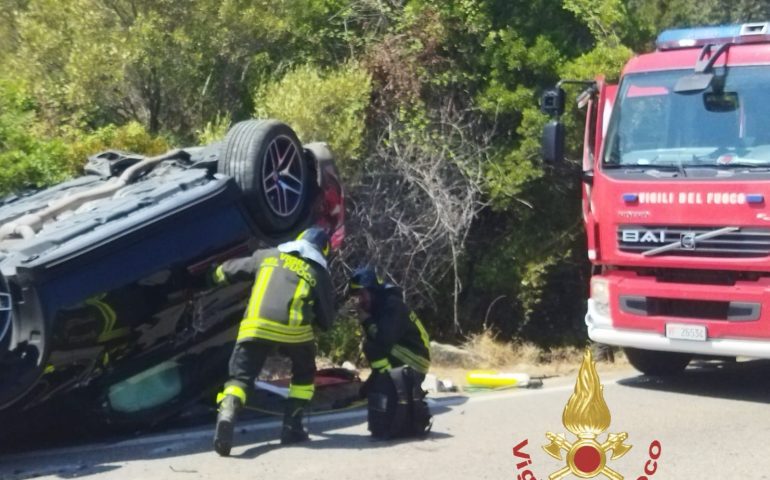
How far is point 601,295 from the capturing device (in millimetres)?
9562

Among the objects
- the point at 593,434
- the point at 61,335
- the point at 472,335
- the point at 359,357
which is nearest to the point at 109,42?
the point at 359,357

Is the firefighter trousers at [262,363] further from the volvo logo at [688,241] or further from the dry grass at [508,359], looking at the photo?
the dry grass at [508,359]

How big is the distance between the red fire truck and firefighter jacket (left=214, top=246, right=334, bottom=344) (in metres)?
2.98

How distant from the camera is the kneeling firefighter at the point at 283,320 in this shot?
7141mm

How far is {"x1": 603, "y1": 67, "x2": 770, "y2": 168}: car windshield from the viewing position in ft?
29.5

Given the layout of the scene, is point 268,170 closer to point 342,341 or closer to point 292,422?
point 292,422

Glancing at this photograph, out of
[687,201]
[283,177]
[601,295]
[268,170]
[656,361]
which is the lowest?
[656,361]

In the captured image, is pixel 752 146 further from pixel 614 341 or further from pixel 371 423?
pixel 371 423

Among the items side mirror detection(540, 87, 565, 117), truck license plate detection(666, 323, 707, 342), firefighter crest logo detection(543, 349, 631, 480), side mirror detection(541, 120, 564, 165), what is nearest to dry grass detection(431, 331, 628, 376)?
truck license plate detection(666, 323, 707, 342)

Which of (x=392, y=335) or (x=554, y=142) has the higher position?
(x=554, y=142)

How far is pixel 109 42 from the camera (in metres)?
12.2

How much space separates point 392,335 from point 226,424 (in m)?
1.39

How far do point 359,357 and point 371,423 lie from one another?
4.30 metres

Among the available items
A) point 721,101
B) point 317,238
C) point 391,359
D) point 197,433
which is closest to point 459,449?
point 391,359
